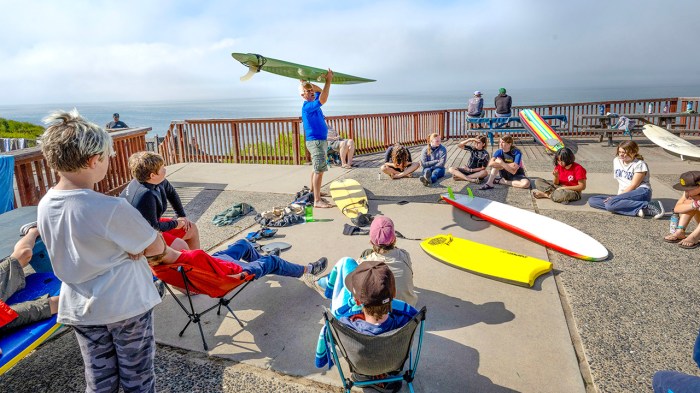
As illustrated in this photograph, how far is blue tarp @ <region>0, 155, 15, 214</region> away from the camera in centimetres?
569

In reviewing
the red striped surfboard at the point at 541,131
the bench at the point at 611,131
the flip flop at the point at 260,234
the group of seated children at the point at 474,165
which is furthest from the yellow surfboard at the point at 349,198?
the bench at the point at 611,131

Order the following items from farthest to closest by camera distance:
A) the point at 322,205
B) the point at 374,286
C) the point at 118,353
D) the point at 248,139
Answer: the point at 248,139 < the point at 322,205 < the point at 374,286 < the point at 118,353

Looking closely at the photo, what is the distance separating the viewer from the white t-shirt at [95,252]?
198 cm

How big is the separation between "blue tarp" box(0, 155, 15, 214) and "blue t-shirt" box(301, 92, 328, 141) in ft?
13.1

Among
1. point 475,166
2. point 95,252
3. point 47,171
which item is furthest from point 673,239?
point 47,171

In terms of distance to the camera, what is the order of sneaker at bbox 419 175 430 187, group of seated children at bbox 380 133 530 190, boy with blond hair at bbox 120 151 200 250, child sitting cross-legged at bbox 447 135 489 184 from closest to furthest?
1. boy with blond hair at bbox 120 151 200 250
2. group of seated children at bbox 380 133 530 190
3. sneaker at bbox 419 175 430 187
4. child sitting cross-legged at bbox 447 135 489 184

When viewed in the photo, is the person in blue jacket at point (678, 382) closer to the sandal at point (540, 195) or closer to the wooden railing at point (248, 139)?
the sandal at point (540, 195)

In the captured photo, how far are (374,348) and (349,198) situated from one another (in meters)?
4.61

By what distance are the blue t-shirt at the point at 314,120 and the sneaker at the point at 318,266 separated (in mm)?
2716

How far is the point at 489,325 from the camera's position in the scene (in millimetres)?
3525

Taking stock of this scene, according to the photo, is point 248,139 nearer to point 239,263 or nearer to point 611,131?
point 239,263

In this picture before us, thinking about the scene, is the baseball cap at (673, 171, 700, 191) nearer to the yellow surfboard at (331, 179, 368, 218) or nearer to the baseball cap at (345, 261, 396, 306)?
the yellow surfboard at (331, 179, 368, 218)

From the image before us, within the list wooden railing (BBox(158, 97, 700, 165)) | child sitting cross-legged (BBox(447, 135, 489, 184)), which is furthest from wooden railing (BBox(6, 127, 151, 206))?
child sitting cross-legged (BBox(447, 135, 489, 184))

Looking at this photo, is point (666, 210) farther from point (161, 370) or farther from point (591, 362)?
point (161, 370)
